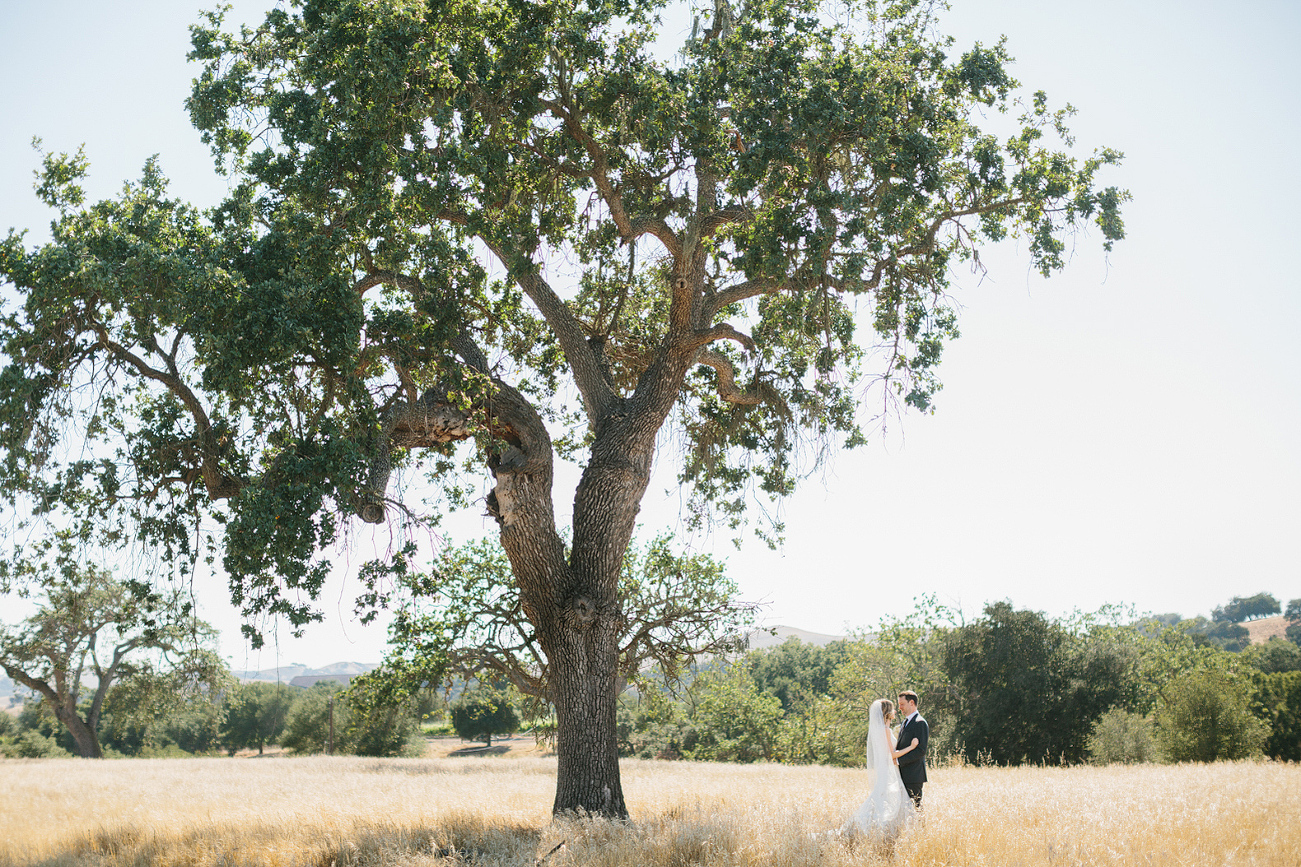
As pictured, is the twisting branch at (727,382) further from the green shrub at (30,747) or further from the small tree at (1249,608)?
the small tree at (1249,608)

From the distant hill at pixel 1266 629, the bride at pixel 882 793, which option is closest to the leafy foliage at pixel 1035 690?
the bride at pixel 882 793

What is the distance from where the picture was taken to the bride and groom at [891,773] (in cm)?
738

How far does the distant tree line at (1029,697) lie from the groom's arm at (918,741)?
6521 millimetres

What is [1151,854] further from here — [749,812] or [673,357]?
[673,357]

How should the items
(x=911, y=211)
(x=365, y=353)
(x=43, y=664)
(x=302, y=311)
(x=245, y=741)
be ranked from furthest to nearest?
(x=245, y=741) < (x=43, y=664) < (x=365, y=353) < (x=911, y=211) < (x=302, y=311)

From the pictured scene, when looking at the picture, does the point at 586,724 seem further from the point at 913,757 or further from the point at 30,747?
the point at 30,747

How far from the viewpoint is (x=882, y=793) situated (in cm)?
759

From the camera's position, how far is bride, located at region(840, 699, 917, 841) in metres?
7.30

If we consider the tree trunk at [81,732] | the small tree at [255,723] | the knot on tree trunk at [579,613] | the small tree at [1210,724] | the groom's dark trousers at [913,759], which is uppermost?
the knot on tree trunk at [579,613]

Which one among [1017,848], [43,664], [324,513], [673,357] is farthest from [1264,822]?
[43,664]

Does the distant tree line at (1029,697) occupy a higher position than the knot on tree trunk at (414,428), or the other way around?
the knot on tree trunk at (414,428)

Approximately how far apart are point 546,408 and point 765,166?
7.40 metres

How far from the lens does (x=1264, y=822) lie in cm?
739

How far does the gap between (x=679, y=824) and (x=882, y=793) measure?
2.17 meters
